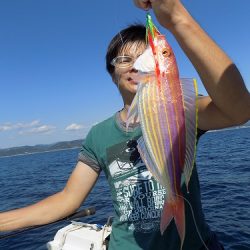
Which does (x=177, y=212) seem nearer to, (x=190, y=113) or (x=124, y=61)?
(x=190, y=113)

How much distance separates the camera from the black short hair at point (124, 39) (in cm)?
287

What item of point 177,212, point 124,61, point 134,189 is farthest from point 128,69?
point 177,212

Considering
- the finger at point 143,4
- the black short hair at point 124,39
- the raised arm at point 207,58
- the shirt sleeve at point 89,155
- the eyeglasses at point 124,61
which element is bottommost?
the shirt sleeve at point 89,155

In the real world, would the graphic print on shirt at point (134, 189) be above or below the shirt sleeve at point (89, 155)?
below

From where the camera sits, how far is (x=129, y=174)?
2768mm

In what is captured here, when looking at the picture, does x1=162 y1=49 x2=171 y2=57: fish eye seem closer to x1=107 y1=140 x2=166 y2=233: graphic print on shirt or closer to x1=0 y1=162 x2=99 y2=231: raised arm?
x1=107 y1=140 x2=166 y2=233: graphic print on shirt

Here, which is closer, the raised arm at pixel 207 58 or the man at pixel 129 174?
the raised arm at pixel 207 58

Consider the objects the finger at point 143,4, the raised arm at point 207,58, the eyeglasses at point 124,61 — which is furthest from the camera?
the eyeglasses at point 124,61

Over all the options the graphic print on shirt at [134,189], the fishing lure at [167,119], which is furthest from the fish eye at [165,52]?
the graphic print on shirt at [134,189]

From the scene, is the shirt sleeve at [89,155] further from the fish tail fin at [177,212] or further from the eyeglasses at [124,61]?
the fish tail fin at [177,212]

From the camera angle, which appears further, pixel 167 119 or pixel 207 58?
pixel 167 119

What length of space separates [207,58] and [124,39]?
3.99 feet

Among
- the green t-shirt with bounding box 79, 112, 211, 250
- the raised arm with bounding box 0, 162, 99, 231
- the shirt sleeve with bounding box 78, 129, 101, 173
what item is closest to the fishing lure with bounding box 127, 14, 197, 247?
the green t-shirt with bounding box 79, 112, 211, 250

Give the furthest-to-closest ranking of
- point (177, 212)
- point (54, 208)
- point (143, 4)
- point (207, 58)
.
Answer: point (54, 208)
point (177, 212)
point (143, 4)
point (207, 58)
